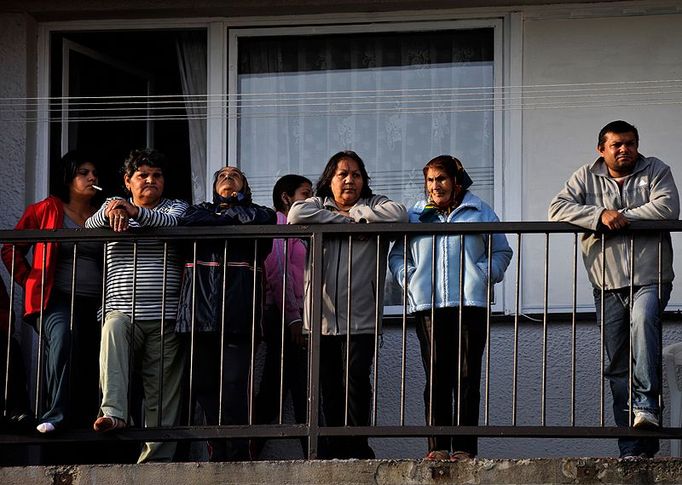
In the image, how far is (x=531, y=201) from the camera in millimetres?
9836

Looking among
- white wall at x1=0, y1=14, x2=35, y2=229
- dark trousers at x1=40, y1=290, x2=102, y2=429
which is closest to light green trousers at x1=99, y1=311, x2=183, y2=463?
dark trousers at x1=40, y1=290, x2=102, y2=429

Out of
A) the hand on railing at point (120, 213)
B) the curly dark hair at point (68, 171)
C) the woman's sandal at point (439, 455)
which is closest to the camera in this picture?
the woman's sandal at point (439, 455)

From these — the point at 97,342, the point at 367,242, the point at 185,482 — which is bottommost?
the point at 185,482

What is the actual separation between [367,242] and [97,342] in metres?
1.64

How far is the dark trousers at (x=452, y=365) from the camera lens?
8078 millimetres

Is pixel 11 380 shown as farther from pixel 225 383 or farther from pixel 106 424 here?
pixel 225 383

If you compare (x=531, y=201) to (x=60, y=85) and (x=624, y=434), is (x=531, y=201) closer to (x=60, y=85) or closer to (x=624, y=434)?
(x=624, y=434)

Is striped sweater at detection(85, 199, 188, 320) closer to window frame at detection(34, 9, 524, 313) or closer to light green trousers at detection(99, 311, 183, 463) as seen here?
light green trousers at detection(99, 311, 183, 463)

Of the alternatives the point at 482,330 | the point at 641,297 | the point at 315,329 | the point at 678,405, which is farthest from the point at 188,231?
the point at 678,405

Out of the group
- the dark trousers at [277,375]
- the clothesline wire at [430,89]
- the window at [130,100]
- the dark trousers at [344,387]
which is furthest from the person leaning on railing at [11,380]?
the clothesline wire at [430,89]

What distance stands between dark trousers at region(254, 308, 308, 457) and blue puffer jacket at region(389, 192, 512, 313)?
0.92 m

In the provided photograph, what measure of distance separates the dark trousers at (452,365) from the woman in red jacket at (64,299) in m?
1.84

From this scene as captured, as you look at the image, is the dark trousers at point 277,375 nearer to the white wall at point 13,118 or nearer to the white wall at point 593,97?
the white wall at point 593,97

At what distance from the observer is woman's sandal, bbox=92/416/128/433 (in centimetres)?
793
